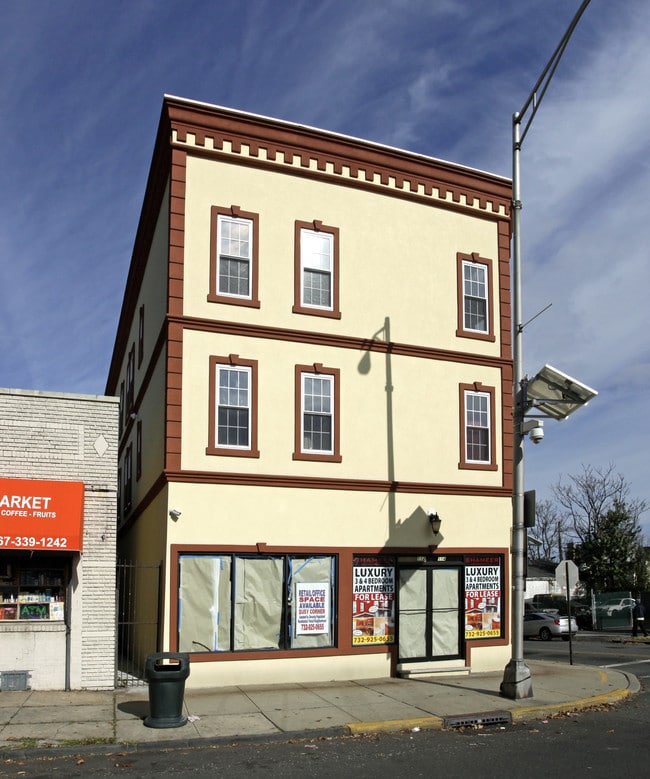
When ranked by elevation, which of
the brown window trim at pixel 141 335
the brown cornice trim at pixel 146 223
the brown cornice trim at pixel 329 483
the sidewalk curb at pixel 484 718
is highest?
the brown cornice trim at pixel 146 223

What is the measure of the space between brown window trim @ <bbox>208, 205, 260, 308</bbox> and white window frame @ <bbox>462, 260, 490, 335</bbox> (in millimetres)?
5346

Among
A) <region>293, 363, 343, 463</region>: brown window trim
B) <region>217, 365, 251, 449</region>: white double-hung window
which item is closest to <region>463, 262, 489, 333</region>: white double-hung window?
<region>293, 363, 343, 463</region>: brown window trim

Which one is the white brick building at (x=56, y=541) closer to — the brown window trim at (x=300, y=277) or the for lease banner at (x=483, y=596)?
the brown window trim at (x=300, y=277)

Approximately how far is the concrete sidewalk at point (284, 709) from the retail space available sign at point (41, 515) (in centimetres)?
257

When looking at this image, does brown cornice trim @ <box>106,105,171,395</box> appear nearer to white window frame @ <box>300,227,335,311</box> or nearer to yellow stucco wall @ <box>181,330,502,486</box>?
white window frame @ <box>300,227,335,311</box>

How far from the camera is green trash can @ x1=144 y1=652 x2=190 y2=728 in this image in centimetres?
1210

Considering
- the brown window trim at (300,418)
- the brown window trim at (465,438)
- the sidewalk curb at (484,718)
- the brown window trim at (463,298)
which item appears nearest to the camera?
the sidewalk curb at (484,718)

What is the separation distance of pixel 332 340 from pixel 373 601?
222 inches

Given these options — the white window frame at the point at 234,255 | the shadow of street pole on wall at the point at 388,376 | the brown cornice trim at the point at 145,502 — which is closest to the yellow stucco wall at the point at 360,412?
the shadow of street pole on wall at the point at 388,376

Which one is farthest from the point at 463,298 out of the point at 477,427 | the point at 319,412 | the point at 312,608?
the point at 312,608

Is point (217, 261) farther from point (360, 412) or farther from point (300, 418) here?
point (360, 412)

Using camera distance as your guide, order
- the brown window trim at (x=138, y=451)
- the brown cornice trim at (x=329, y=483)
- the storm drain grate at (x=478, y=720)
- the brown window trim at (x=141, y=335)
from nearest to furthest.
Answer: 1. the storm drain grate at (x=478, y=720)
2. the brown cornice trim at (x=329, y=483)
3. the brown window trim at (x=138, y=451)
4. the brown window trim at (x=141, y=335)

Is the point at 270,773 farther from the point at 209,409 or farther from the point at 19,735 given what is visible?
the point at 209,409

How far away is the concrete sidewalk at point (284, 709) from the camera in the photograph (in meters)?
11.6
